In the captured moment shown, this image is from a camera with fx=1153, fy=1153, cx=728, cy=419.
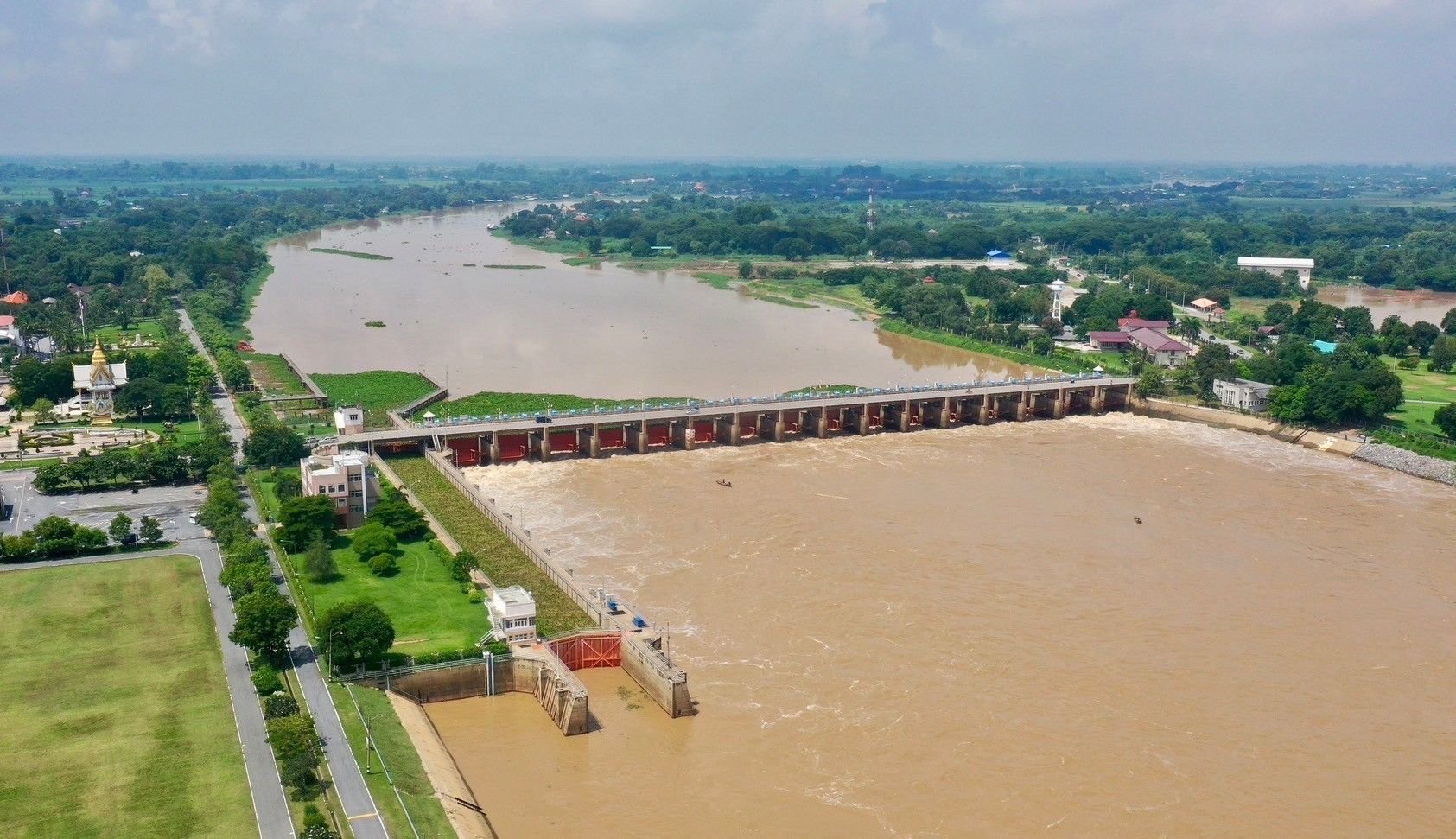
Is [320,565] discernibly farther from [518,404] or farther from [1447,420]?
[1447,420]

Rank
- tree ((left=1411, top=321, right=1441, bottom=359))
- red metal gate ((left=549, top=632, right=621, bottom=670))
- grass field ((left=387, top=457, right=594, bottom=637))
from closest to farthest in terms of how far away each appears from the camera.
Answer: red metal gate ((left=549, top=632, right=621, bottom=670)) < grass field ((left=387, top=457, right=594, bottom=637)) < tree ((left=1411, top=321, right=1441, bottom=359))

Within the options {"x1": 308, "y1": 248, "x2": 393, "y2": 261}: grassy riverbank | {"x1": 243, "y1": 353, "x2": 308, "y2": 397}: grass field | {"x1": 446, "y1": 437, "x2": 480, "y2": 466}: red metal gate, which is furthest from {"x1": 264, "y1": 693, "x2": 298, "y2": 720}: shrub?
{"x1": 308, "y1": 248, "x2": 393, "y2": 261}: grassy riverbank

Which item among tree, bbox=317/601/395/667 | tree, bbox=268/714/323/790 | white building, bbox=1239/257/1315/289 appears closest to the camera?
tree, bbox=268/714/323/790

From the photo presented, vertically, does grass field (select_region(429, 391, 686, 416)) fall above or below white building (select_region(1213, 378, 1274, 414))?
below

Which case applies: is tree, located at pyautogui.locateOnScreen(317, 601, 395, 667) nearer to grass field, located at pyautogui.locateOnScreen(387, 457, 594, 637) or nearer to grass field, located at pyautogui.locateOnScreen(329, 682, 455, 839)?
grass field, located at pyautogui.locateOnScreen(329, 682, 455, 839)

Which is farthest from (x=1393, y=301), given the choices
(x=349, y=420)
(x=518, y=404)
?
(x=349, y=420)

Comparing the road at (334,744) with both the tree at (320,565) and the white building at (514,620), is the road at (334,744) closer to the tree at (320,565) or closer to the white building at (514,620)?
the tree at (320,565)

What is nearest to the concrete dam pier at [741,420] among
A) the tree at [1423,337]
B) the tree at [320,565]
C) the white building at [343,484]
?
the white building at [343,484]
